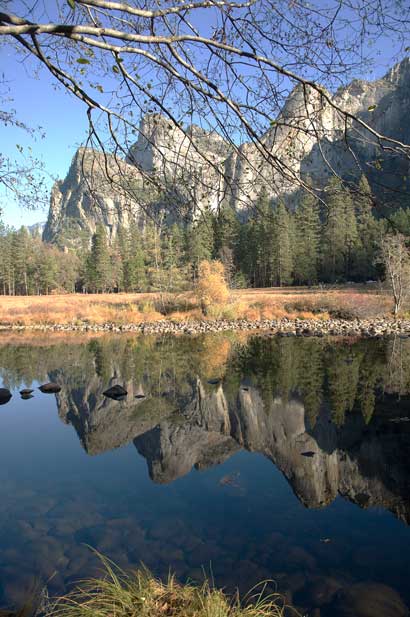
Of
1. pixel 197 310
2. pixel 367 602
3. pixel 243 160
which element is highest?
pixel 243 160

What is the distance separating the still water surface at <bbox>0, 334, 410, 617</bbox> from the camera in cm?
402

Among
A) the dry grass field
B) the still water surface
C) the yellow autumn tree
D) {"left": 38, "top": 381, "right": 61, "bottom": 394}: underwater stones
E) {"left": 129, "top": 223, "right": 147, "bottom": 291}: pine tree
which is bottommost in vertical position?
the still water surface

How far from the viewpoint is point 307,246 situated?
4800 cm

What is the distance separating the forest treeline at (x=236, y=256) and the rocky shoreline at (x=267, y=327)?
562cm

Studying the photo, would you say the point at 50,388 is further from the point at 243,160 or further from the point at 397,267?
the point at 397,267

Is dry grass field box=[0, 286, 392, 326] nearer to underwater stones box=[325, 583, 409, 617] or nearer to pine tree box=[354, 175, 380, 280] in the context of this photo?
pine tree box=[354, 175, 380, 280]

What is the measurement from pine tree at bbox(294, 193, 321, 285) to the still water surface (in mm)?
36291

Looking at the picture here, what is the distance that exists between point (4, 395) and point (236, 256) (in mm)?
43850

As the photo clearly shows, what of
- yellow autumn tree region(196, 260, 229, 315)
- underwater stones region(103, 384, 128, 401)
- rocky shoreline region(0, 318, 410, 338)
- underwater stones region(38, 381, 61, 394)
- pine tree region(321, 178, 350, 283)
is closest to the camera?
underwater stones region(103, 384, 128, 401)

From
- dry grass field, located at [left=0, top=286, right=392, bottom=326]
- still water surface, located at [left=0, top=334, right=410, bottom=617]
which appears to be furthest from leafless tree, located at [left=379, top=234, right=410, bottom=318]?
still water surface, located at [left=0, top=334, right=410, bottom=617]

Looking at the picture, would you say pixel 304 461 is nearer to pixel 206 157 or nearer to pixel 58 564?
pixel 58 564

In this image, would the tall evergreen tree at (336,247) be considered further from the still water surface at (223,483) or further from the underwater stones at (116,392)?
the underwater stones at (116,392)

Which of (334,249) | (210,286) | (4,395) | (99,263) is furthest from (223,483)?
(99,263)

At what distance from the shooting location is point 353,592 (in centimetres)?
362
